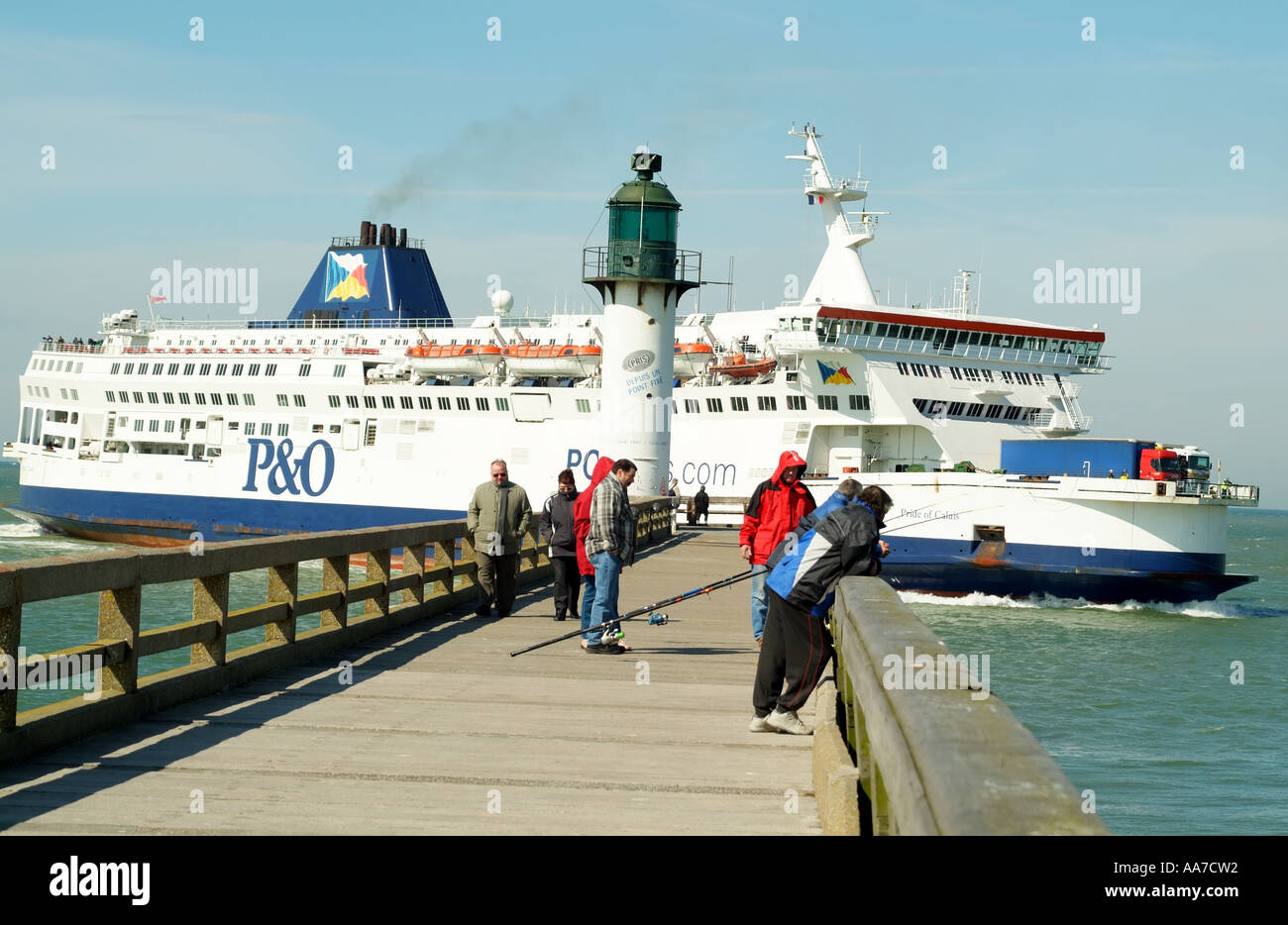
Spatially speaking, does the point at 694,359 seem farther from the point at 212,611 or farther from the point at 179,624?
the point at 212,611

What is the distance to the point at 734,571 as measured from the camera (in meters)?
21.3

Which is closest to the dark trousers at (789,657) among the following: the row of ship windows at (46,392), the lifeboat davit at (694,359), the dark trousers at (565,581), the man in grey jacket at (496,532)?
the man in grey jacket at (496,532)

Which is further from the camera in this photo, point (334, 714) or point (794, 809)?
point (334, 714)

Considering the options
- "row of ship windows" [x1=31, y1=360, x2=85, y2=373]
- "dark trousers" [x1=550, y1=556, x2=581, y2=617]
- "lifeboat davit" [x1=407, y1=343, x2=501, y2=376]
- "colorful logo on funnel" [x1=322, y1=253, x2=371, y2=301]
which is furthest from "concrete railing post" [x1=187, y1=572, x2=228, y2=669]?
"row of ship windows" [x1=31, y1=360, x2=85, y2=373]

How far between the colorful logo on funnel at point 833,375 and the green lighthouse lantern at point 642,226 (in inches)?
574

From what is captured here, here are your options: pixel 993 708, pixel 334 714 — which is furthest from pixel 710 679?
pixel 993 708

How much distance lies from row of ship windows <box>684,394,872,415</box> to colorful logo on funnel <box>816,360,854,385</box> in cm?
46

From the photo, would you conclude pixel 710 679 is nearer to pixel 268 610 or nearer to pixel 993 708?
pixel 268 610

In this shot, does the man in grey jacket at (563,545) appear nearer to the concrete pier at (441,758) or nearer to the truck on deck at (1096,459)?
the concrete pier at (441,758)

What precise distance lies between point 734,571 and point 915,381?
77.8 ft

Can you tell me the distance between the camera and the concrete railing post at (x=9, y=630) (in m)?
5.79

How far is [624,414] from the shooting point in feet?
97.6

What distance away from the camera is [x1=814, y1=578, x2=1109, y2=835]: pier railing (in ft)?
8.75

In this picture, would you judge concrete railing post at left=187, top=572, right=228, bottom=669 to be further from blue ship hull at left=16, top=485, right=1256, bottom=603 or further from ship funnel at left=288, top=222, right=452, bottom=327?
ship funnel at left=288, top=222, right=452, bottom=327
